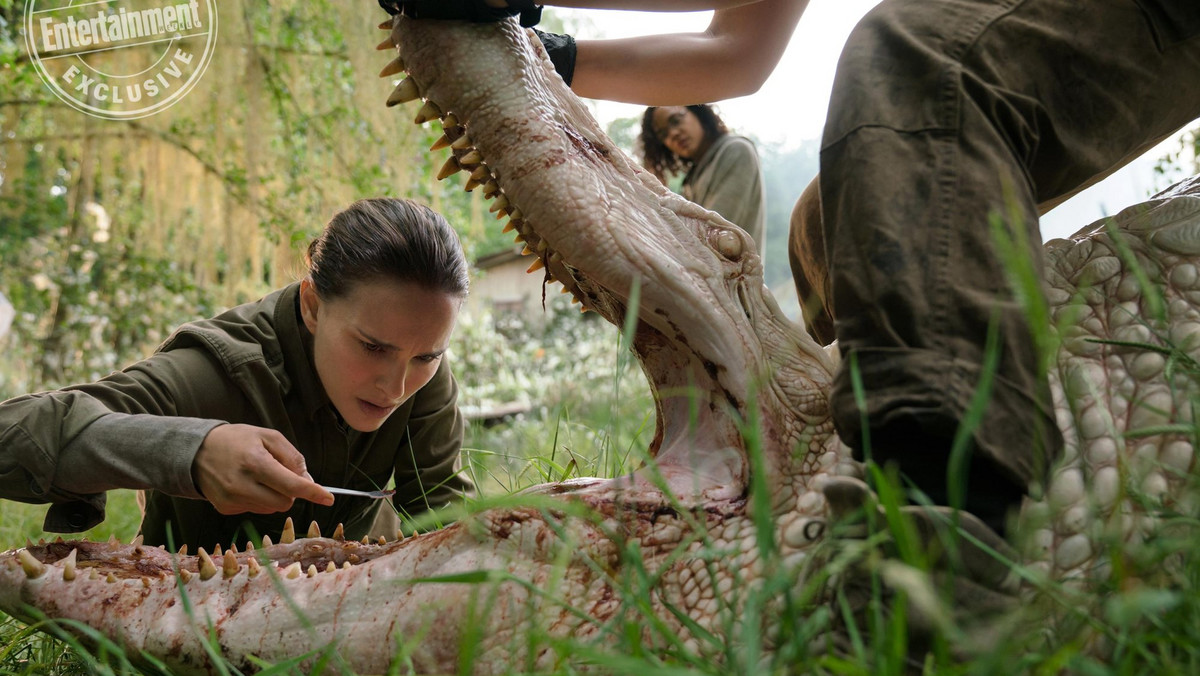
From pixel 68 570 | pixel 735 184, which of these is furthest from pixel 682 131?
pixel 68 570

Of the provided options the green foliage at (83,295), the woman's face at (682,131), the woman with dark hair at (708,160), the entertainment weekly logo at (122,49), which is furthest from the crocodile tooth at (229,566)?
the green foliage at (83,295)

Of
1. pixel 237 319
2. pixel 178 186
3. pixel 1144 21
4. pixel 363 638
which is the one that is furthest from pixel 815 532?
pixel 178 186

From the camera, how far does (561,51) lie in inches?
80.9

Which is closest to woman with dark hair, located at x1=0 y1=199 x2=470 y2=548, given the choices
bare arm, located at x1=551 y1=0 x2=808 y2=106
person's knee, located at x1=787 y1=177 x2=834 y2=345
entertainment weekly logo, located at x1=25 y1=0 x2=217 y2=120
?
bare arm, located at x1=551 y1=0 x2=808 y2=106

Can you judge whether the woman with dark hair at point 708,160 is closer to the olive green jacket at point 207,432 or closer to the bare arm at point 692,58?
the bare arm at point 692,58

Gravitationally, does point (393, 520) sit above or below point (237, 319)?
below

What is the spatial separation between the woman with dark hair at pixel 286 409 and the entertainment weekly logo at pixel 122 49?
10.4 ft

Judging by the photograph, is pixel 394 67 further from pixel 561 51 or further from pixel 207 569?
pixel 207 569

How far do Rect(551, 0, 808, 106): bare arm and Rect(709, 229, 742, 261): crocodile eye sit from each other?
748 millimetres

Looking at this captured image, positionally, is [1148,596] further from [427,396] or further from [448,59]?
[427,396]

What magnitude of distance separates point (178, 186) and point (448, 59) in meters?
5.06

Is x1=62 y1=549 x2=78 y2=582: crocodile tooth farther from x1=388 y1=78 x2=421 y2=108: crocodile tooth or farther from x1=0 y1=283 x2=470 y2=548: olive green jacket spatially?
x1=388 y1=78 x2=421 y2=108: crocodile tooth

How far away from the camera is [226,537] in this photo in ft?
8.43

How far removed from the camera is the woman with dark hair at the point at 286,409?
1.80 m
